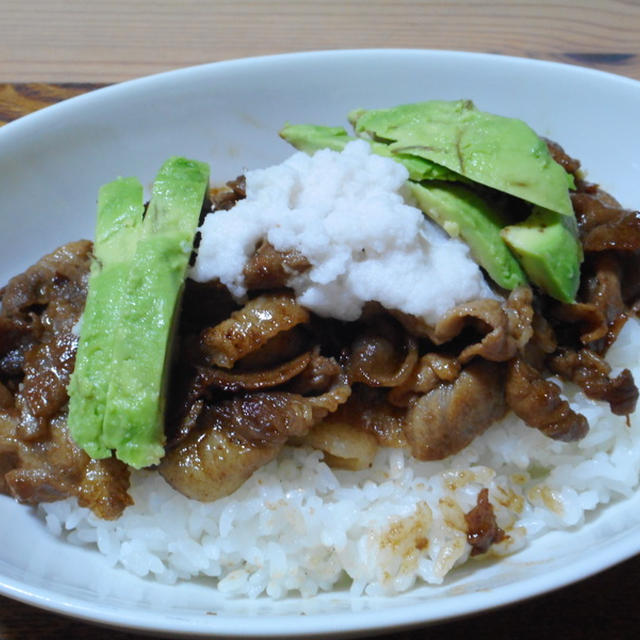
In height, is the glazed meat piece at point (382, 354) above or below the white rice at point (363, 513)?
above

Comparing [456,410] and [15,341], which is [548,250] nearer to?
[456,410]

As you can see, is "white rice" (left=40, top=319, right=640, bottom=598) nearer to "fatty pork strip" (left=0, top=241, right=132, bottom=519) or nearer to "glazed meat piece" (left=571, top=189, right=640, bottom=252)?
"fatty pork strip" (left=0, top=241, right=132, bottom=519)

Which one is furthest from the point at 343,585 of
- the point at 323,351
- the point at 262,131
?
the point at 262,131

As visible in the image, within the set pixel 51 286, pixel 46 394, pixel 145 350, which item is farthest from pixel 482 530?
pixel 51 286

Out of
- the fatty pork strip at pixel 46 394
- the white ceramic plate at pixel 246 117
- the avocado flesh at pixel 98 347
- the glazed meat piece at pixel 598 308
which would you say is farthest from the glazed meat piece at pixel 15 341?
the glazed meat piece at pixel 598 308

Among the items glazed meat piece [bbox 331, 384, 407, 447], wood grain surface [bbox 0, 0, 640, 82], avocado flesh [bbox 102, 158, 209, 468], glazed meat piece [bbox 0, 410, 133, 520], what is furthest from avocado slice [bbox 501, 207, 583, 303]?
wood grain surface [bbox 0, 0, 640, 82]

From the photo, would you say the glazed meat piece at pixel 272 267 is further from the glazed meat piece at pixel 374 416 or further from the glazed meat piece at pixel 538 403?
the glazed meat piece at pixel 538 403
